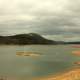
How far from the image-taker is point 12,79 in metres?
32.3

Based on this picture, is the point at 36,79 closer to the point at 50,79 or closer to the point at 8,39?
the point at 50,79

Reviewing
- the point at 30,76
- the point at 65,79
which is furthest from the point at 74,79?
the point at 30,76

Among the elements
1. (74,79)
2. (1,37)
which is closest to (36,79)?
(74,79)

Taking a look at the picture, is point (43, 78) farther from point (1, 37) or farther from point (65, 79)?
point (1, 37)

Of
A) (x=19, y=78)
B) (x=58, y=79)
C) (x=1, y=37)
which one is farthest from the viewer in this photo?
(x=1, y=37)

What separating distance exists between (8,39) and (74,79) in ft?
570

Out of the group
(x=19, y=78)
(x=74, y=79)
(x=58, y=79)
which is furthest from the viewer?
(x=19, y=78)

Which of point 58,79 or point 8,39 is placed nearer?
point 58,79

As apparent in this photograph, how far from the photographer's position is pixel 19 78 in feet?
111

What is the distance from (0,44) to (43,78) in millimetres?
169209

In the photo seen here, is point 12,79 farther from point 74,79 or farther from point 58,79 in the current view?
point 74,79

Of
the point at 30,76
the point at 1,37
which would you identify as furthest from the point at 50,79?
the point at 1,37

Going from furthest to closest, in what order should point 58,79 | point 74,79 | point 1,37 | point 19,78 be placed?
point 1,37 < point 19,78 < point 58,79 < point 74,79

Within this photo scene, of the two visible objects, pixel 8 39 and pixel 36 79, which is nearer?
pixel 36 79
